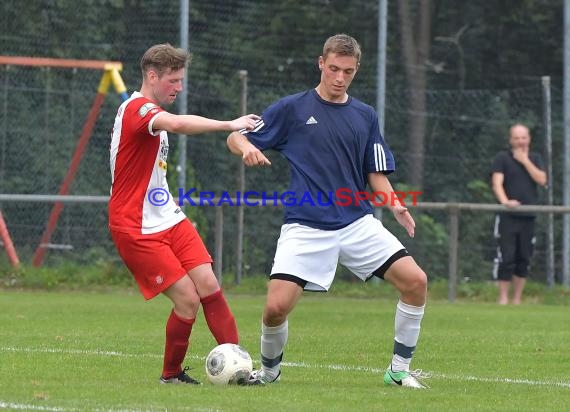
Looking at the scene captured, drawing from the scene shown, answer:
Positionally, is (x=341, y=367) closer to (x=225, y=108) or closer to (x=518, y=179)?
(x=518, y=179)

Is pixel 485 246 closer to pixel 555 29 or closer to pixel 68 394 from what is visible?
pixel 555 29

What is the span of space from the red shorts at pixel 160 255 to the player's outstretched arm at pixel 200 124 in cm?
68

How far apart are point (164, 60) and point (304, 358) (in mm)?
2613

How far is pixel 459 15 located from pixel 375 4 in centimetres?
134

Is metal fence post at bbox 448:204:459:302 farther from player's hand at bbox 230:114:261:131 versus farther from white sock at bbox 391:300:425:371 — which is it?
player's hand at bbox 230:114:261:131

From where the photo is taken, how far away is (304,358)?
370 inches

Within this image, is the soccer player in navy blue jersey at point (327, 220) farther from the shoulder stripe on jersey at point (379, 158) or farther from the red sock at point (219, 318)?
the red sock at point (219, 318)

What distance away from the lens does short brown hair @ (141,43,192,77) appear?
7.70 m

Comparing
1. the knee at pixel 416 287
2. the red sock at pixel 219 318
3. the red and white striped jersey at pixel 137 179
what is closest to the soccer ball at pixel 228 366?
the red sock at pixel 219 318

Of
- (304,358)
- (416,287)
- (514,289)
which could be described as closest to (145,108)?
(416,287)

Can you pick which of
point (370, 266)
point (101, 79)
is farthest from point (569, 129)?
point (370, 266)

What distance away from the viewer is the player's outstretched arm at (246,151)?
291 inches

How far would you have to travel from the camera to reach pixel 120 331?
11023 millimetres

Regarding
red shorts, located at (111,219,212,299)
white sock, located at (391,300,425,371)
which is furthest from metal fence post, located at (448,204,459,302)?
red shorts, located at (111,219,212,299)
